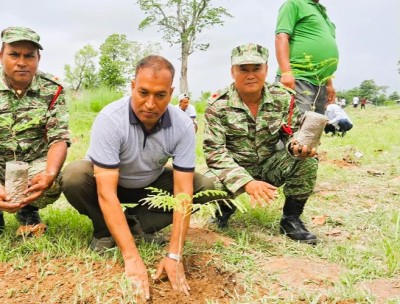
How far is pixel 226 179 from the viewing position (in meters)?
2.92

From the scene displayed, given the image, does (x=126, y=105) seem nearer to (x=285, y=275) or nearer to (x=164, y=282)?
(x=164, y=282)

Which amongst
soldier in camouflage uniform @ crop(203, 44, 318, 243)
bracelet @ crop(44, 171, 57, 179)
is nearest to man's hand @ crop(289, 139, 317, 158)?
soldier in camouflage uniform @ crop(203, 44, 318, 243)

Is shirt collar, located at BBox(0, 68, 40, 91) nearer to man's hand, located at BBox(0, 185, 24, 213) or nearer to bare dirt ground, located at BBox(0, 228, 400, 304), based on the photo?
man's hand, located at BBox(0, 185, 24, 213)

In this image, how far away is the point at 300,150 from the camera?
3.00 meters

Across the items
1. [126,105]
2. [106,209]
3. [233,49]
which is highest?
[233,49]

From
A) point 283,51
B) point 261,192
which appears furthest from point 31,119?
point 283,51

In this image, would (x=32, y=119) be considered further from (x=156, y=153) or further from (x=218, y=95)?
(x=218, y=95)

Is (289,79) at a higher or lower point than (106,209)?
higher

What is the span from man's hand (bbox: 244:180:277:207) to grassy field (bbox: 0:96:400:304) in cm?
39

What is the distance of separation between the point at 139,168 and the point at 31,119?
98 cm

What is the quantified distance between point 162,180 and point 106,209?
63 cm

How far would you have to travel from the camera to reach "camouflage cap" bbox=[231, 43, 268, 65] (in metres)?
2.97

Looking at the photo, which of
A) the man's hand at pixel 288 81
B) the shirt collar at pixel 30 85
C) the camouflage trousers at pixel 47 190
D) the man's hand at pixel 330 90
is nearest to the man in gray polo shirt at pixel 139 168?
the camouflage trousers at pixel 47 190

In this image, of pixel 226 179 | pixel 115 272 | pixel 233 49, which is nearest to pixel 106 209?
pixel 115 272
